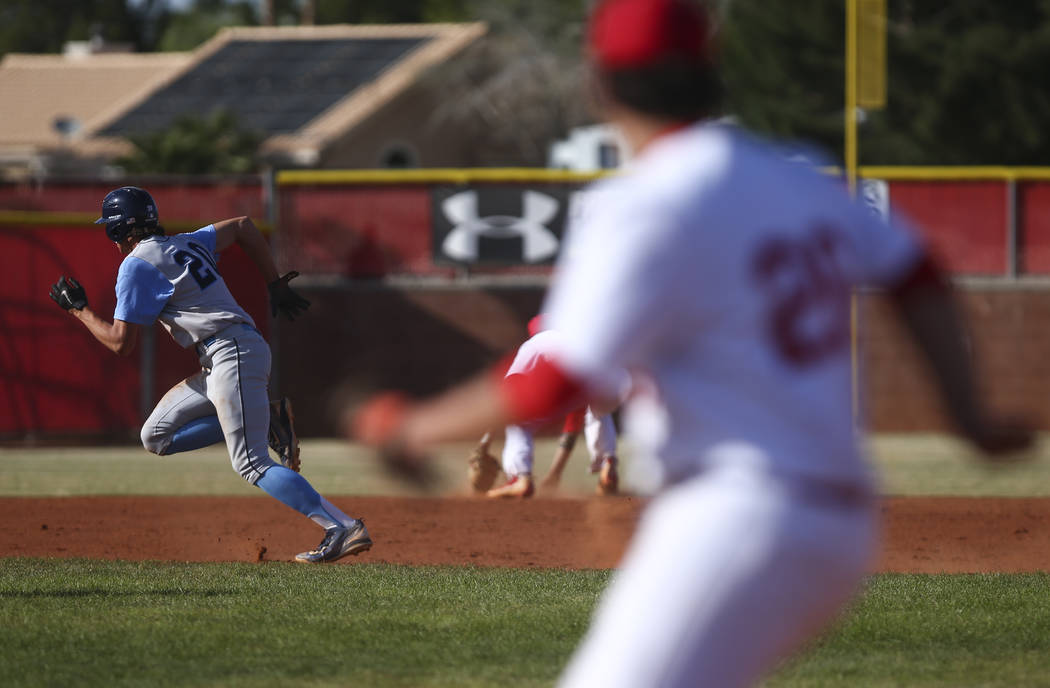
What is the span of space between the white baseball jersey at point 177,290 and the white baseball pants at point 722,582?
17.8 feet

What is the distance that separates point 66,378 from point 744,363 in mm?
16213

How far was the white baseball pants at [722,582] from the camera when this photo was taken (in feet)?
9.03

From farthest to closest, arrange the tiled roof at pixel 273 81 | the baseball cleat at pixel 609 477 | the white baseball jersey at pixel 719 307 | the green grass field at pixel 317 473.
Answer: the tiled roof at pixel 273 81 < the green grass field at pixel 317 473 < the baseball cleat at pixel 609 477 < the white baseball jersey at pixel 719 307

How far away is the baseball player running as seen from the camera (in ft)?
25.8

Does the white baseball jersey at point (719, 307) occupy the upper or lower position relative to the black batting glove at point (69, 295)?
upper

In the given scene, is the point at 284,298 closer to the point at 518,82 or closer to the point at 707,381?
the point at 707,381

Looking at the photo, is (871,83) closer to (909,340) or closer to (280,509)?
(280,509)

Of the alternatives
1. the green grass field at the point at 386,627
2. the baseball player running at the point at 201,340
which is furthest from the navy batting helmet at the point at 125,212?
the green grass field at the point at 386,627

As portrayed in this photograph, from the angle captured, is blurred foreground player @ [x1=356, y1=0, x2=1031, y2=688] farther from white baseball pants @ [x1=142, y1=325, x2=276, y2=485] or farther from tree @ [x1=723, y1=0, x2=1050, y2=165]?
tree @ [x1=723, y1=0, x2=1050, y2=165]

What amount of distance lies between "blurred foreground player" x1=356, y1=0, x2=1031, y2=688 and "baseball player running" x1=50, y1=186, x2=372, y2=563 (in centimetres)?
512

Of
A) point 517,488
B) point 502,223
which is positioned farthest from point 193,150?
point 517,488

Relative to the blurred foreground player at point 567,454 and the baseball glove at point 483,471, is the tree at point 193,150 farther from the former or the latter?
the baseball glove at point 483,471

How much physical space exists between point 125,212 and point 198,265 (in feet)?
1.50

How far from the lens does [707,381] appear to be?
9.26ft
